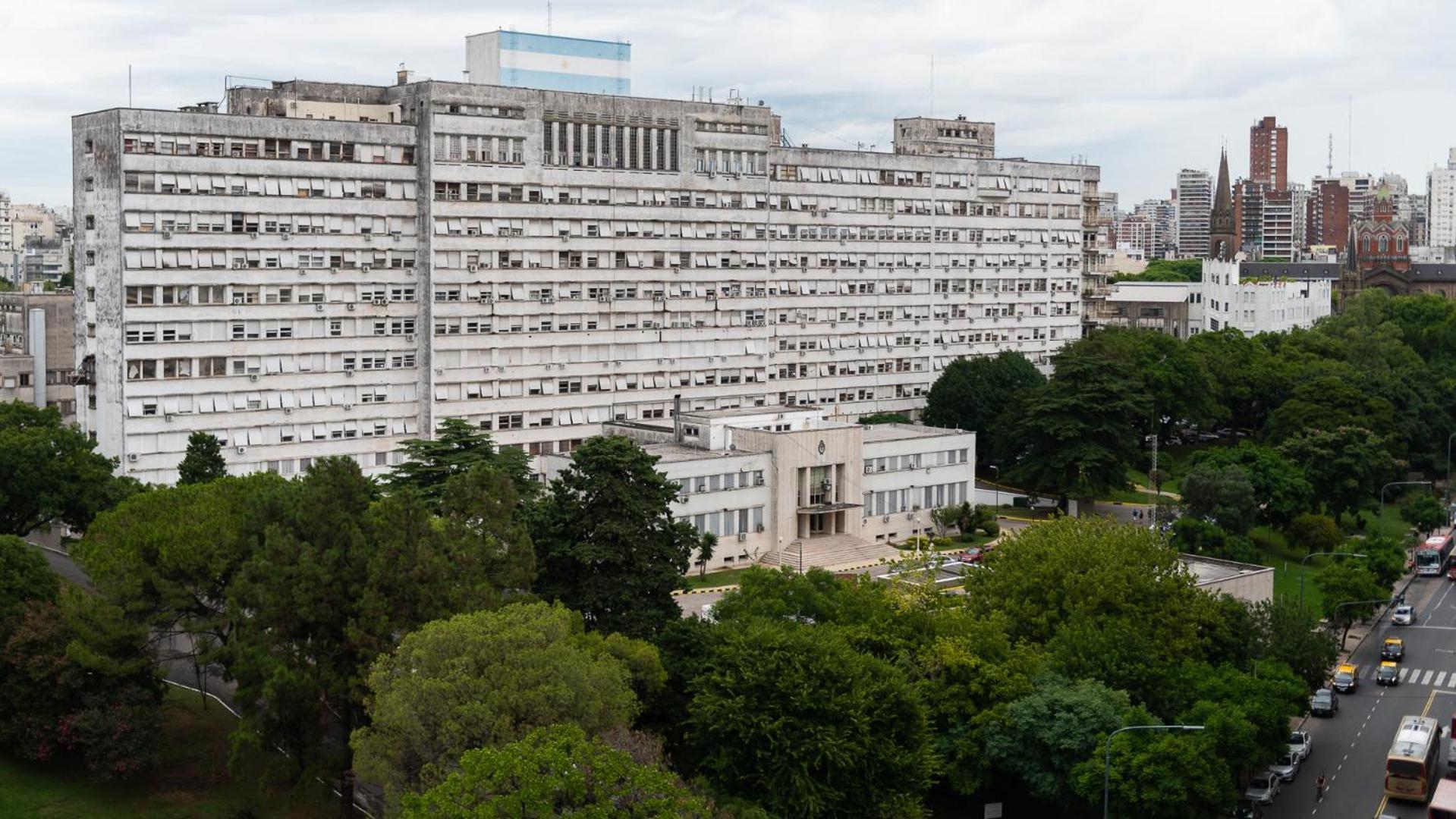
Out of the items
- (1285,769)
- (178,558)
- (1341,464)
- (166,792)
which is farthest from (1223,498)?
(166,792)

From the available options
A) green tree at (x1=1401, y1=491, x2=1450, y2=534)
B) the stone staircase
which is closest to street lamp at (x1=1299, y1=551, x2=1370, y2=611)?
green tree at (x1=1401, y1=491, x2=1450, y2=534)

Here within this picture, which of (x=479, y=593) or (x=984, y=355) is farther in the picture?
(x=984, y=355)

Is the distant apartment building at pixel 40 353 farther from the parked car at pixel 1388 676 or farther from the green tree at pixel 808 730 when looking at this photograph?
the parked car at pixel 1388 676

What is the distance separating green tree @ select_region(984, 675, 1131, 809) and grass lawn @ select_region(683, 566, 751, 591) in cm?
3751

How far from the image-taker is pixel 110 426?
114 m

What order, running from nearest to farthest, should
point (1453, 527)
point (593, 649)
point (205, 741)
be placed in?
point (593, 649), point (205, 741), point (1453, 527)

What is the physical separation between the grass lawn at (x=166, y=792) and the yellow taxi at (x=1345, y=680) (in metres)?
56.4

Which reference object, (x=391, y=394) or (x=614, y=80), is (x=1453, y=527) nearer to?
(x=614, y=80)

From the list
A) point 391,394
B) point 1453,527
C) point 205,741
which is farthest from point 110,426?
point 1453,527

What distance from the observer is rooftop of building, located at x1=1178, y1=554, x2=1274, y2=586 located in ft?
322

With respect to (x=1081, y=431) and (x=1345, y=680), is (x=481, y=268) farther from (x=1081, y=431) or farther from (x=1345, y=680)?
(x=1345, y=680)

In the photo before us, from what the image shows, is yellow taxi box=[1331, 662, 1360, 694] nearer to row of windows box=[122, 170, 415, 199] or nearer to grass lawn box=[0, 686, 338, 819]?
grass lawn box=[0, 686, 338, 819]

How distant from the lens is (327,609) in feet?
235

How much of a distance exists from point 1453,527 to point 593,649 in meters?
101
